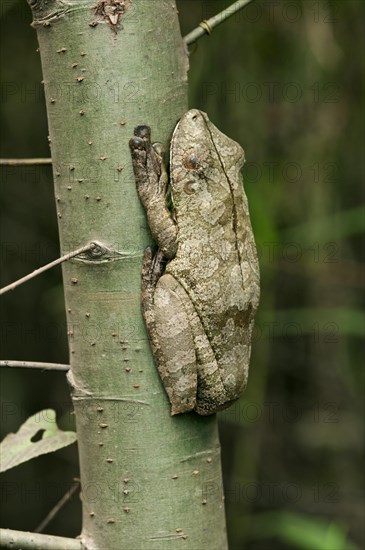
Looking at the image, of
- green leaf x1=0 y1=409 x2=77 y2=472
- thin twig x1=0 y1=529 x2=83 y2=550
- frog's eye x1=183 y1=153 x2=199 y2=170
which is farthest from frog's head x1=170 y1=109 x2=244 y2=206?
thin twig x1=0 y1=529 x2=83 y2=550

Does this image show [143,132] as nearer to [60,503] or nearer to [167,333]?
[167,333]

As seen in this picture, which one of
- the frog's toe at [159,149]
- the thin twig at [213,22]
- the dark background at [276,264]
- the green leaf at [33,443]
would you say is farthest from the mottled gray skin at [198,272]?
the dark background at [276,264]

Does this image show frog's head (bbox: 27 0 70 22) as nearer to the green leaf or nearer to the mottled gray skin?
the mottled gray skin

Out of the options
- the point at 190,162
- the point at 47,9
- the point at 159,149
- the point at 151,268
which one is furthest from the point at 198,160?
the point at 47,9

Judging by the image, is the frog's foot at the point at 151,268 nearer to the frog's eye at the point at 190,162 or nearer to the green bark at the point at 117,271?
the green bark at the point at 117,271

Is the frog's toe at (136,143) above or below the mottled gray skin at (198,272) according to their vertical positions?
above

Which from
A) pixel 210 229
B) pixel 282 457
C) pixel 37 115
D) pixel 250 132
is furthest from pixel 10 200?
pixel 210 229

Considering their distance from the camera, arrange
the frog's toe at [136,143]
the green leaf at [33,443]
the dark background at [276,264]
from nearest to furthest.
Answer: the frog's toe at [136,143], the green leaf at [33,443], the dark background at [276,264]

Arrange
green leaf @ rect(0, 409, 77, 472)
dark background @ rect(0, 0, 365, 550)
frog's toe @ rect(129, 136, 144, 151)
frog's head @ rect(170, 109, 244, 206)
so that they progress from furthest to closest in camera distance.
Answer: dark background @ rect(0, 0, 365, 550), green leaf @ rect(0, 409, 77, 472), frog's head @ rect(170, 109, 244, 206), frog's toe @ rect(129, 136, 144, 151)
